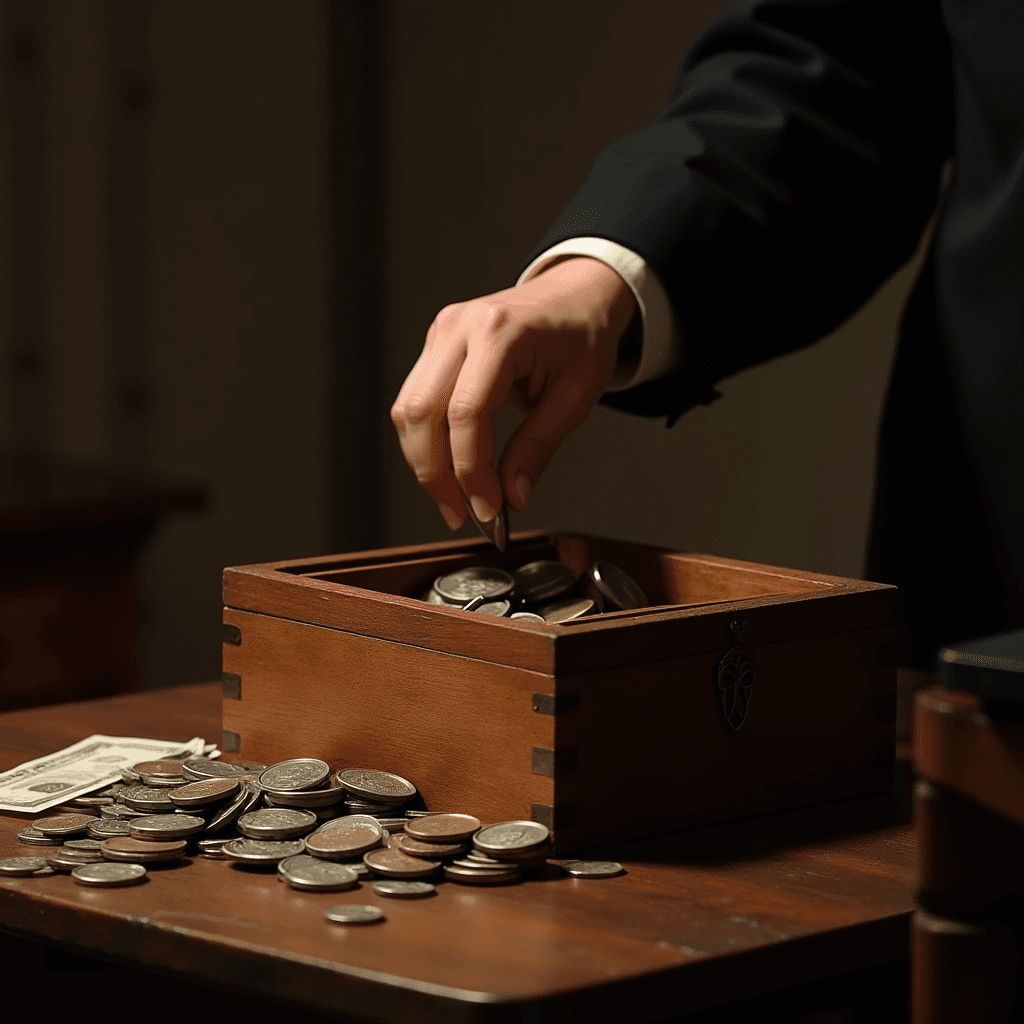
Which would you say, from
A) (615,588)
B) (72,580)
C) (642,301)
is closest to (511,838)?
(615,588)

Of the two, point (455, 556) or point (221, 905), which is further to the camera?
point (455, 556)

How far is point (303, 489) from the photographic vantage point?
189 inches

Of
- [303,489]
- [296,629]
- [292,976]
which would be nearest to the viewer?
[292,976]

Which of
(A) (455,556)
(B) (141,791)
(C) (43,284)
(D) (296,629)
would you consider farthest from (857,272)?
(C) (43,284)

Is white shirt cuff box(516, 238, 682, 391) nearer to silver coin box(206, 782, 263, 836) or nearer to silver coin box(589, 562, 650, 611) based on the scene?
silver coin box(589, 562, 650, 611)

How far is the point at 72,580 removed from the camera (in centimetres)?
295

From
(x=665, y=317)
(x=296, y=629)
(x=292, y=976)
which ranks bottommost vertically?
(x=292, y=976)

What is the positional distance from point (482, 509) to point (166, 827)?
429 millimetres

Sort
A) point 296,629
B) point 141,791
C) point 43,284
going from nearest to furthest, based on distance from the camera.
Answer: point 141,791, point 296,629, point 43,284

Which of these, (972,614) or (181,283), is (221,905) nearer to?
(972,614)

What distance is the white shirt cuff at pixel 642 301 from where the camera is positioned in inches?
59.9

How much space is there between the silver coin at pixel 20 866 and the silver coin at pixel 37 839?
5cm

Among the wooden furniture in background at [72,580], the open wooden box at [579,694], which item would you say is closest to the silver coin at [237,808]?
the open wooden box at [579,694]

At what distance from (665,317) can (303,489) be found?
3321 mm
